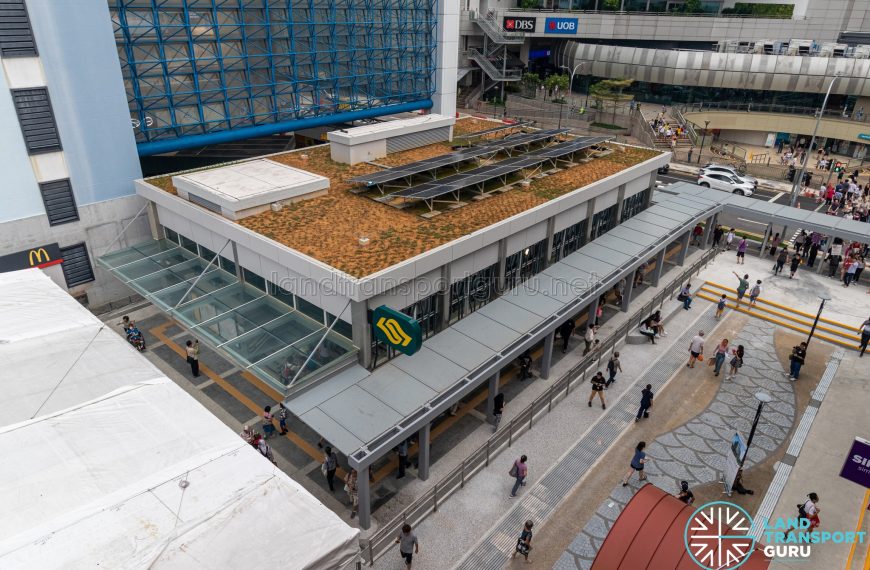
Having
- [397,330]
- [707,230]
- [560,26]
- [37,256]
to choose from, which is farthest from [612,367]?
[560,26]

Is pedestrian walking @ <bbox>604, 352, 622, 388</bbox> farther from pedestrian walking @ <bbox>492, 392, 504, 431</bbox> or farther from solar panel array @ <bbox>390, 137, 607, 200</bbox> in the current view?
solar panel array @ <bbox>390, 137, 607, 200</bbox>

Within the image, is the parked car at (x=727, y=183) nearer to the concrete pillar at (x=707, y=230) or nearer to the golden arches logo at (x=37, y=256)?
the concrete pillar at (x=707, y=230)

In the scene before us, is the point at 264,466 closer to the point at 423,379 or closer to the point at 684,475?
the point at 423,379

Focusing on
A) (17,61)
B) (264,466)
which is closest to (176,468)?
(264,466)

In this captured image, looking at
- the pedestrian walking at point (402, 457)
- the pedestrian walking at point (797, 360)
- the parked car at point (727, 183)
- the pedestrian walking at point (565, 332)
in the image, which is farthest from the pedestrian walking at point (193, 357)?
the parked car at point (727, 183)

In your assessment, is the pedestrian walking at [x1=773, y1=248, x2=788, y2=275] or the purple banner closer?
the purple banner

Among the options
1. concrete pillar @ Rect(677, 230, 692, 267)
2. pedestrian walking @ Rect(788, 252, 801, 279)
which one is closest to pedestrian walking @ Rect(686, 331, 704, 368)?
concrete pillar @ Rect(677, 230, 692, 267)

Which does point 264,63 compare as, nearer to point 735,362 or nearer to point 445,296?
point 445,296
